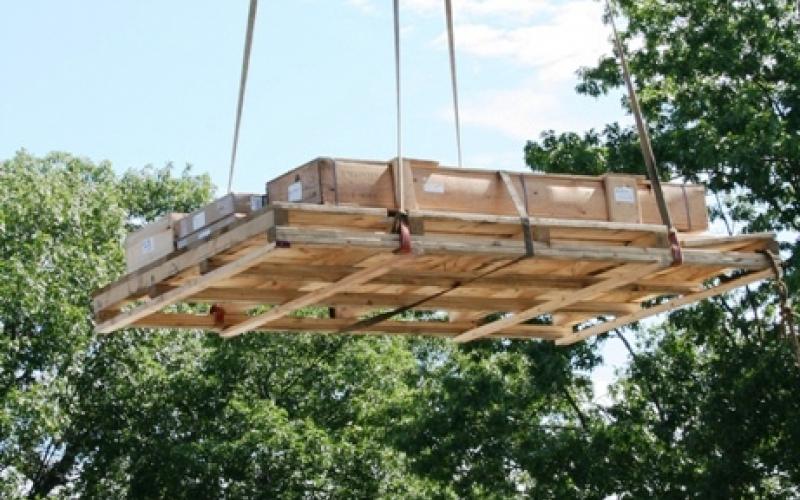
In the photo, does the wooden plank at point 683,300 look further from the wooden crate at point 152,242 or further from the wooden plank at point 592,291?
the wooden crate at point 152,242

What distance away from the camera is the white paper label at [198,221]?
319 inches

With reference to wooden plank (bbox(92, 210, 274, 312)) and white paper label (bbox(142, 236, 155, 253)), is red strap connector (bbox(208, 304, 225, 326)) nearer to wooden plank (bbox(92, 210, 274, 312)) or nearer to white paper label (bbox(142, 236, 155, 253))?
wooden plank (bbox(92, 210, 274, 312))

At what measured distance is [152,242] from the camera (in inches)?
334

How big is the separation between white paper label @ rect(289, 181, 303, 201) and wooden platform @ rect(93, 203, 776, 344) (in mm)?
204

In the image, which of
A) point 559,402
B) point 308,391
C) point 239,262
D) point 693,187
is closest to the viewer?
point 239,262

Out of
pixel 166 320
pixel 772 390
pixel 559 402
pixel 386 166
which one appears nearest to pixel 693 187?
pixel 386 166

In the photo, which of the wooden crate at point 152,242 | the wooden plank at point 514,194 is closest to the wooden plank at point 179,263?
the wooden crate at point 152,242

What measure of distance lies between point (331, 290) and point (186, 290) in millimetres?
820

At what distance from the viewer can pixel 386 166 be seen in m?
7.71

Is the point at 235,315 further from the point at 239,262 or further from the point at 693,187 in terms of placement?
the point at 693,187

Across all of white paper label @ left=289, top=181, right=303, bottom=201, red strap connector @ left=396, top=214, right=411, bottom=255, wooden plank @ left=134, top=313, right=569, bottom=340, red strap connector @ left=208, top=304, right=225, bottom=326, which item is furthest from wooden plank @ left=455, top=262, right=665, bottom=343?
white paper label @ left=289, top=181, right=303, bottom=201

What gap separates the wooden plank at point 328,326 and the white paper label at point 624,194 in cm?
162

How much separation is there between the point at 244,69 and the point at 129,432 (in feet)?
70.0

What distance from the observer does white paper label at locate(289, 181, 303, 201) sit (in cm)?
761
